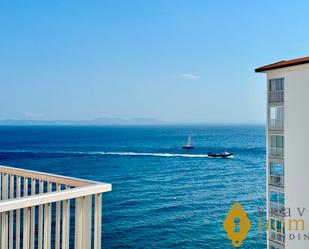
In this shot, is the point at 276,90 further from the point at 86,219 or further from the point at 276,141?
the point at 86,219

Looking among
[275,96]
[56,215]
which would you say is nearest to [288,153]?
[275,96]

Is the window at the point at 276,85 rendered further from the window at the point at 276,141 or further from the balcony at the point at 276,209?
the balcony at the point at 276,209

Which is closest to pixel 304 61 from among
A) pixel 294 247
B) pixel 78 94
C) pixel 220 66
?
pixel 294 247

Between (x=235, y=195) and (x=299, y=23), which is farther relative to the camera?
(x=299, y=23)

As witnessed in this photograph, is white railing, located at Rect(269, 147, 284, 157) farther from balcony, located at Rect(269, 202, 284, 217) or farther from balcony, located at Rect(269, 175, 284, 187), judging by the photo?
balcony, located at Rect(269, 202, 284, 217)

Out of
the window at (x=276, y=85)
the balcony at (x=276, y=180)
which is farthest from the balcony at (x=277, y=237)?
the window at (x=276, y=85)

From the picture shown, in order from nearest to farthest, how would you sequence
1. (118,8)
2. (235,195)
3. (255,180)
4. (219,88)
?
(235,195) → (255,180) → (118,8) → (219,88)

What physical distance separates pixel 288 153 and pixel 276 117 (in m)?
1.26

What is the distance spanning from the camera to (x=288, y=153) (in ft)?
35.0

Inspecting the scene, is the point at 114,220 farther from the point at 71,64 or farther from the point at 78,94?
the point at 78,94

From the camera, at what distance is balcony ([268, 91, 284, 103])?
10923 millimetres

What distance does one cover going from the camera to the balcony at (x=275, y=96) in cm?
1092

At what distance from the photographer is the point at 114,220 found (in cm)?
2056

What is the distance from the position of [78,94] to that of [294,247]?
8043cm
